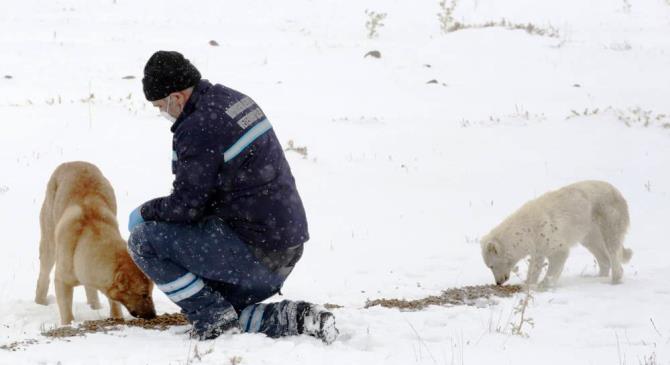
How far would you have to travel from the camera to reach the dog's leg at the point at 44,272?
263 inches

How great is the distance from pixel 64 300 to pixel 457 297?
10.6ft

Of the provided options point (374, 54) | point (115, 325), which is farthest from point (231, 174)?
point (374, 54)

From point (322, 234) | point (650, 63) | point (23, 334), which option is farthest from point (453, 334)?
point (650, 63)

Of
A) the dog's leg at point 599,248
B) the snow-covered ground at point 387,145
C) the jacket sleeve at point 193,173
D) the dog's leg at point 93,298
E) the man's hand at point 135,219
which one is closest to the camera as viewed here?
the jacket sleeve at point 193,173

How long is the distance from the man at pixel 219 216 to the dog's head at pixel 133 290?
16.3 inches

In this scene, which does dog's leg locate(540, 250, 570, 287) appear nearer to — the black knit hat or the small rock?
the black knit hat

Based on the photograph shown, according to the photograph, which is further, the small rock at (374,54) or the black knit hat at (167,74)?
the small rock at (374,54)

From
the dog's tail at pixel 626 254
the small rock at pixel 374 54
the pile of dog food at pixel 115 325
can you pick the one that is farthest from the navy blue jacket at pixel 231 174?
the small rock at pixel 374 54

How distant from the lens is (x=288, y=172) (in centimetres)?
506

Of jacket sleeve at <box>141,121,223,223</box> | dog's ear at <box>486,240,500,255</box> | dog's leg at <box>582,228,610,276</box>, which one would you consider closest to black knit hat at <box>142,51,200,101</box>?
jacket sleeve at <box>141,121,223,223</box>

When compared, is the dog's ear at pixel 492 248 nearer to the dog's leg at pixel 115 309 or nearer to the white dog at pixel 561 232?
the white dog at pixel 561 232

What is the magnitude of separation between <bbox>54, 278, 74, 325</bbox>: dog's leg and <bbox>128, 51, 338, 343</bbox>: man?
3.95 feet

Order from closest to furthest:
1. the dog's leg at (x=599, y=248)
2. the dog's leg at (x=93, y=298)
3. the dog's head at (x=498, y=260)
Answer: the dog's leg at (x=93, y=298) → the dog's head at (x=498, y=260) → the dog's leg at (x=599, y=248)

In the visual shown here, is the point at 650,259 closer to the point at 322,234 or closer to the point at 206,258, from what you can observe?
the point at 322,234
